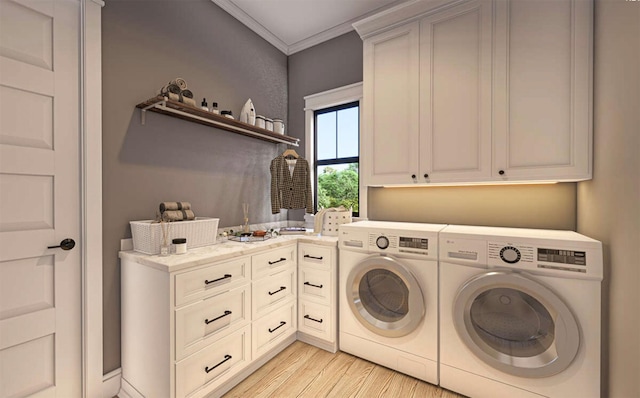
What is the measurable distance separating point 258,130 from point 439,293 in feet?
6.41

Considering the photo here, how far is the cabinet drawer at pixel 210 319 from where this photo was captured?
1.43m

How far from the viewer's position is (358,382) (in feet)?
5.87

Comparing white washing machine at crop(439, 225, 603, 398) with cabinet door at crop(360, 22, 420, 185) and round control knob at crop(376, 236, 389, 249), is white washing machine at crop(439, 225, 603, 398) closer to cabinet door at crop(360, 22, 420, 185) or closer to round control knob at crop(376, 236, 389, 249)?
round control knob at crop(376, 236, 389, 249)

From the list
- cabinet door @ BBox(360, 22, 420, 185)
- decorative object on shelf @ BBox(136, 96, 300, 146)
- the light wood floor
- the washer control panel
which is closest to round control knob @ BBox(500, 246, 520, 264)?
the washer control panel

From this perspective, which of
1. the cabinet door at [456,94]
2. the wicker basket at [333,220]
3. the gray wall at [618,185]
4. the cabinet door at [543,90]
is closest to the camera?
the gray wall at [618,185]

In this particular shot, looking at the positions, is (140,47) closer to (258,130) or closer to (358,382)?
(258,130)

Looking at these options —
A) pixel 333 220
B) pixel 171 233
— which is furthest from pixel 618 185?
pixel 171 233

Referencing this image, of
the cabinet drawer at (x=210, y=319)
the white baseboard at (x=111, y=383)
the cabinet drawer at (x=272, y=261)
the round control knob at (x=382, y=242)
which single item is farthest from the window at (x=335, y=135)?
the white baseboard at (x=111, y=383)

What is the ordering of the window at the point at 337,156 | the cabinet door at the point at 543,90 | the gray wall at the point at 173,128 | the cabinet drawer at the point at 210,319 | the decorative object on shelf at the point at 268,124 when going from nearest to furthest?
1. the cabinet drawer at the point at 210,319
2. the cabinet door at the point at 543,90
3. the gray wall at the point at 173,128
4. the decorative object on shelf at the point at 268,124
5. the window at the point at 337,156

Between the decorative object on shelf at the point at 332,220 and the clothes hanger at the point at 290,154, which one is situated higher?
the clothes hanger at the point at 290,154

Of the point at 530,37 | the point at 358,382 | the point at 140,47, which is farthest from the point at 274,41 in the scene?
the point at 358,382

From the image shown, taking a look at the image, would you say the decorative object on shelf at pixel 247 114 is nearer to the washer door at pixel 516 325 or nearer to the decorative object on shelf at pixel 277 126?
the decorative object on shelf at pixel 277 126

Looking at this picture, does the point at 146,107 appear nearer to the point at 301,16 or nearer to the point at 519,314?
the point at 301,16

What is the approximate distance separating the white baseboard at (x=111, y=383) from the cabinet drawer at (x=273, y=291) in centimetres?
88
